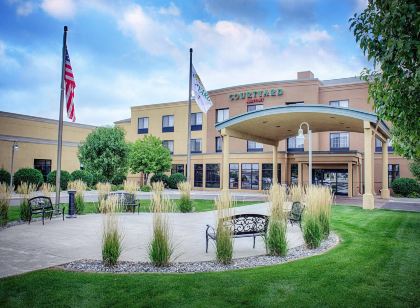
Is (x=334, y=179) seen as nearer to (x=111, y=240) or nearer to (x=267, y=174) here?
(x=267, y=174)

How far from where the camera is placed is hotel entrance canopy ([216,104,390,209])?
55.4ft

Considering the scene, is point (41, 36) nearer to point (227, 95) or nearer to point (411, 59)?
point (411, 59)

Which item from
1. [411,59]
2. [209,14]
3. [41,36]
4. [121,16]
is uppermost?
[209,14]

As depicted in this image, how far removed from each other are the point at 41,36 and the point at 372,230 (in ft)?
44.4

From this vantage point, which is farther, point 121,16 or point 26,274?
point 121,16

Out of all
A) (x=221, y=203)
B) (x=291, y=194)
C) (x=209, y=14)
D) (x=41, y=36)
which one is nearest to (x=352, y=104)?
(x=209, y=14)

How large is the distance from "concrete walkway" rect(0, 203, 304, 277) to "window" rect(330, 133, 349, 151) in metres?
23.1

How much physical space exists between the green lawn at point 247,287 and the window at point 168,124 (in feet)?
119

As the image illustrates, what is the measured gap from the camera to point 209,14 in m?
15.9

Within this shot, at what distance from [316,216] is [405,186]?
75.9ft

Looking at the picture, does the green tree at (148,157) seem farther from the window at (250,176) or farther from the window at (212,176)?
the window at (250,176)

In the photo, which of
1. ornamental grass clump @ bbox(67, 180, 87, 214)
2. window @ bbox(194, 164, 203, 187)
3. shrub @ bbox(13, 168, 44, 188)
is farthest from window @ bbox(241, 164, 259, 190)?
ornamental grass clump @ bbox(67, 180, 87, 214)

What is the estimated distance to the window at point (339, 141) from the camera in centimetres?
3162

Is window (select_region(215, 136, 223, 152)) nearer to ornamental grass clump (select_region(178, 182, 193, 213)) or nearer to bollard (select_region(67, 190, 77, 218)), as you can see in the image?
ornamental grass clump (select_region(178, 182, 193, 213))
